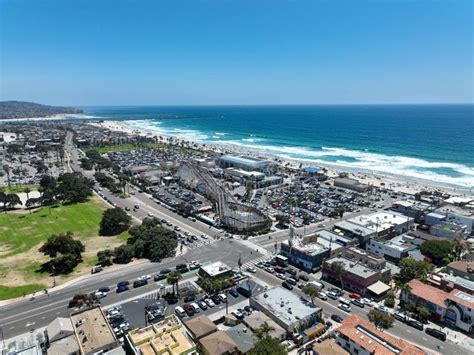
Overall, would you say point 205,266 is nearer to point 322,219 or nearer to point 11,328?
point 11,328

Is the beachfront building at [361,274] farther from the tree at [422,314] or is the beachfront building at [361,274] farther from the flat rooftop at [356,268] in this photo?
the tree at [422,314]

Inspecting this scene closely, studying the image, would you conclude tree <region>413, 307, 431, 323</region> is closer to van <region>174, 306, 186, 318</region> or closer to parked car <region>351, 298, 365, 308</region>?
parked car <region>351, 298, 365, 308</region>

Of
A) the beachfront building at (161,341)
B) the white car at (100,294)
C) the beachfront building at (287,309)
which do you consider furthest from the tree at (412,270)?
the white car at (100,294)

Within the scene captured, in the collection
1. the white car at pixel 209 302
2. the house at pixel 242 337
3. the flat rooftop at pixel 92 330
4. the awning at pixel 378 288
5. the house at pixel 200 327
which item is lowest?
the white car at pixel 209 302

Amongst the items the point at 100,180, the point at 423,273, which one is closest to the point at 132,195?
the point at 100,180

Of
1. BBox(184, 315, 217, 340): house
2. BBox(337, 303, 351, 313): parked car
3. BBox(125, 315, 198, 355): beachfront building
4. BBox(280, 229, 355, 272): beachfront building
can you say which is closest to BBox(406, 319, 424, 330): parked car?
BBox(337, 303, 351, 313): parked car

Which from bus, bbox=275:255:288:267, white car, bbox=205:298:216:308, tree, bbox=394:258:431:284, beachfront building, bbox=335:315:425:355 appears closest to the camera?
beachfront building, bbox=335:315:425:355
